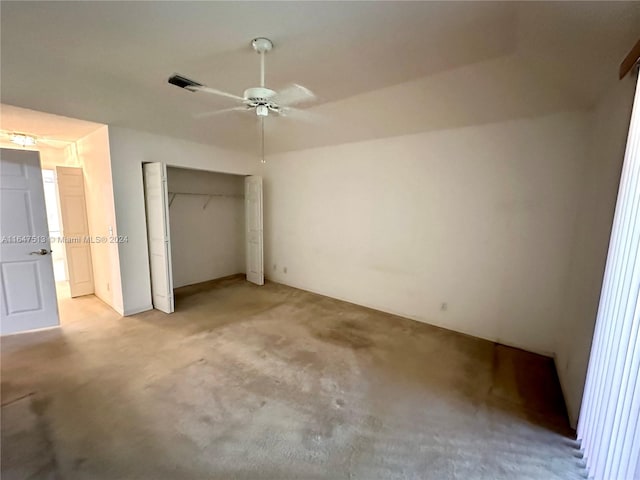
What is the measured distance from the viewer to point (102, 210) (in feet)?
13.3

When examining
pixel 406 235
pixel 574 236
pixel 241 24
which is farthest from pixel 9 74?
pixel 574 236

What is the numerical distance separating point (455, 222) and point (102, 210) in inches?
205

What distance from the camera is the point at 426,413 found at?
7.38 ft

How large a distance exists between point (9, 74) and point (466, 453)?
5076 mm

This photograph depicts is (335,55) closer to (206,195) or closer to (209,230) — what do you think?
(206,195)

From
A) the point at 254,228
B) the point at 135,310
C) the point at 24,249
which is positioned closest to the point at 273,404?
the point at 135,310

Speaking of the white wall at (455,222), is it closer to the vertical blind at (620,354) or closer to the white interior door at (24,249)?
the vertical blind at (620,354)

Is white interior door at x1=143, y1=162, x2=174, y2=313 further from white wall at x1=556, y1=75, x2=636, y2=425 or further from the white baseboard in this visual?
white wall at x1=556, y1=75, x2=636, y2=425

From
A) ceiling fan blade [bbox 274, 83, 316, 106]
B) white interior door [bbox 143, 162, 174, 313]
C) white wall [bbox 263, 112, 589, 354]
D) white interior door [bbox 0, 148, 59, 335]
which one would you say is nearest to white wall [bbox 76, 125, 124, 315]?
white interior door [bbox 143, 162, 174, 313]

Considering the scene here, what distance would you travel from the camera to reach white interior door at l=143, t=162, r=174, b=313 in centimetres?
393

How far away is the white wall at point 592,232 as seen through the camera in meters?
1.99

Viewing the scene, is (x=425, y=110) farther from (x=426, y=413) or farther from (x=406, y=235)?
(x=426, y=413)

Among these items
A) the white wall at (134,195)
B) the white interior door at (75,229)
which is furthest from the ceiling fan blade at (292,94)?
the white interior door at (75,229)

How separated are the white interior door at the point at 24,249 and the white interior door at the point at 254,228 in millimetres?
3038
